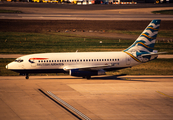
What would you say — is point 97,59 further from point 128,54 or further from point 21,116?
point 21,116

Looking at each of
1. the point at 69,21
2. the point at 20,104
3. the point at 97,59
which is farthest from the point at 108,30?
the point at 20,104

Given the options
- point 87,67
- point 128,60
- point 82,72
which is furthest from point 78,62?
point 128,60

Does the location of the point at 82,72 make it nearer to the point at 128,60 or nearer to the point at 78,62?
the point at 78,62

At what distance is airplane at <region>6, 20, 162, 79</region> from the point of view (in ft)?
140

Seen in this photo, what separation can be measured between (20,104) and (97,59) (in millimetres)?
16565

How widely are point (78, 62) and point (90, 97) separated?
34.9ft

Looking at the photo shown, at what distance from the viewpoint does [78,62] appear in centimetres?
4347

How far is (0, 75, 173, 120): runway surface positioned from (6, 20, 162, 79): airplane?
5.03 feet

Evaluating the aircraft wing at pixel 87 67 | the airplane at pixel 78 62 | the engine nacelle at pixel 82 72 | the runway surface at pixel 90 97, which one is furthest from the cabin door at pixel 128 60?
the engine nacelle at pixel 82 72

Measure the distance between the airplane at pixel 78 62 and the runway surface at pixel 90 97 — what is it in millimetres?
1535

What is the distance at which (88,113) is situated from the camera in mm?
27859

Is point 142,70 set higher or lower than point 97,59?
lower

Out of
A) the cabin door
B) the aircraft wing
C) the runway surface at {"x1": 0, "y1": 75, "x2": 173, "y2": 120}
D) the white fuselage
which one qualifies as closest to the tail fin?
the cabin door

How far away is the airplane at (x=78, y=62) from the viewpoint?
4278cm
